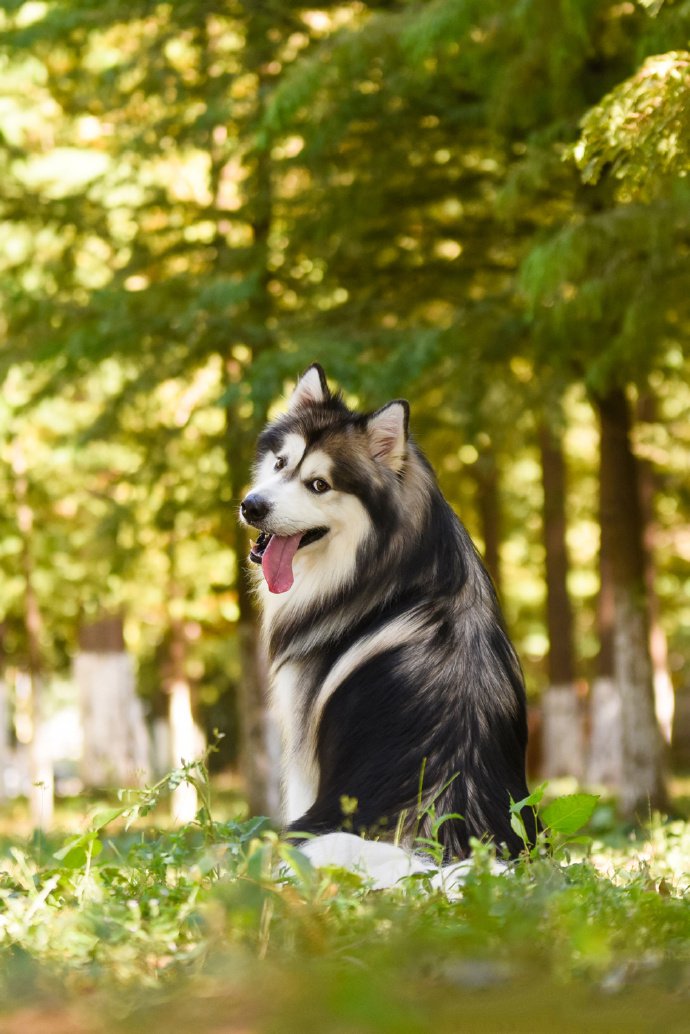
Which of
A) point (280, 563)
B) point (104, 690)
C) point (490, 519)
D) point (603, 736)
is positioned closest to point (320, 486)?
point (280, 563)

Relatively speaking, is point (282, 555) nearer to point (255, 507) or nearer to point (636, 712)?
point (255, 507)

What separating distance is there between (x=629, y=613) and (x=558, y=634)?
298 inches

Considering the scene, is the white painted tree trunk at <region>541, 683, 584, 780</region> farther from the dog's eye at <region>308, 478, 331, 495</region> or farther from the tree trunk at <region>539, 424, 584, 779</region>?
the dog's eye at <region>308, 478, 331, 495</region>

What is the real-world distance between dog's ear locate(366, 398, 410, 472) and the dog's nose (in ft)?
1.75

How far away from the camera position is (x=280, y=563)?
592cm

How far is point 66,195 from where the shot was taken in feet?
50.0

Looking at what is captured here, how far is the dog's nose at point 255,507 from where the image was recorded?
5.79m

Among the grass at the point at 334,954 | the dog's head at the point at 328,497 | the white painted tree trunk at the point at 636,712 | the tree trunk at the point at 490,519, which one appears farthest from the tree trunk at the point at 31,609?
the grass at the point at 334,954

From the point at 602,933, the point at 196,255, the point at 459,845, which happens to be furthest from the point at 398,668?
the point at 196,255

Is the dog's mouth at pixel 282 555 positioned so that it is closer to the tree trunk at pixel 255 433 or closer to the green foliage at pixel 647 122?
the green foliage at pixel 647 122

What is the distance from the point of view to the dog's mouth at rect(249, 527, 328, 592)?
5859 mm

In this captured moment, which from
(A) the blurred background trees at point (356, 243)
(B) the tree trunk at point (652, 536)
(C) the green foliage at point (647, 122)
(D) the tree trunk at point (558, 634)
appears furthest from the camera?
(D) the tree trunk at point (558, 634)

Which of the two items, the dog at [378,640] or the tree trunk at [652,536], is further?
the tree trunk at [652,536]

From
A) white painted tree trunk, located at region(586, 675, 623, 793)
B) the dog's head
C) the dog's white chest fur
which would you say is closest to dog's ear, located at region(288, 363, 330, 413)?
the dog's head
